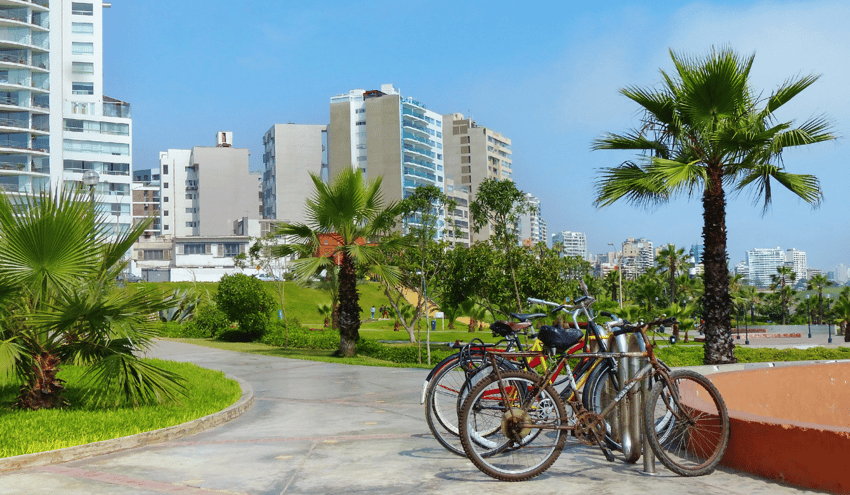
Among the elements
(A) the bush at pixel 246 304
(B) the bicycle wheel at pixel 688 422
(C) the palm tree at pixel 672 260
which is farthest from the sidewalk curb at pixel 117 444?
(C) the palm tree at pixel 672 260

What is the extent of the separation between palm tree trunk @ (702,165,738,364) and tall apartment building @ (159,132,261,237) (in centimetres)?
11004

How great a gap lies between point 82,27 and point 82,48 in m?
2.23

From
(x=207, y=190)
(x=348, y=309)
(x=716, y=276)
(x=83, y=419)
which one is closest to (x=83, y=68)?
(x=207, y=190)

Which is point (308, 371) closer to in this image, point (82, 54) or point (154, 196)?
point (82, 54)

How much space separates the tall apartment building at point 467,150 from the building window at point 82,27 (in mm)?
73793

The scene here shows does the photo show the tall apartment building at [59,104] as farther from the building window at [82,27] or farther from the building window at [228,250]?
the building window at [228,250]

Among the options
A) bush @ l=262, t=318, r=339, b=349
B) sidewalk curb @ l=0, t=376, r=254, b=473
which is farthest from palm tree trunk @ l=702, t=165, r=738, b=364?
bush @ l=262, t=318, r=339, b=349

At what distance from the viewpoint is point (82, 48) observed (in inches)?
3366

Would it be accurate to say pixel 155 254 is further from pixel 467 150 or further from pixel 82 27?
pixel 467 150

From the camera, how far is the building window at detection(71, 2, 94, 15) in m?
85.4

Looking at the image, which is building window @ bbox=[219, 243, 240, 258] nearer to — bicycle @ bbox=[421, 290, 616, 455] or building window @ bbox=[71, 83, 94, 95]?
building window @ bbox=[71, 83, 94, 95]

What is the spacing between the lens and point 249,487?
604cm

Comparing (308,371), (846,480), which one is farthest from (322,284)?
(846,480)

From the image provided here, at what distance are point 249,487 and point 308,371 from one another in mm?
11816
